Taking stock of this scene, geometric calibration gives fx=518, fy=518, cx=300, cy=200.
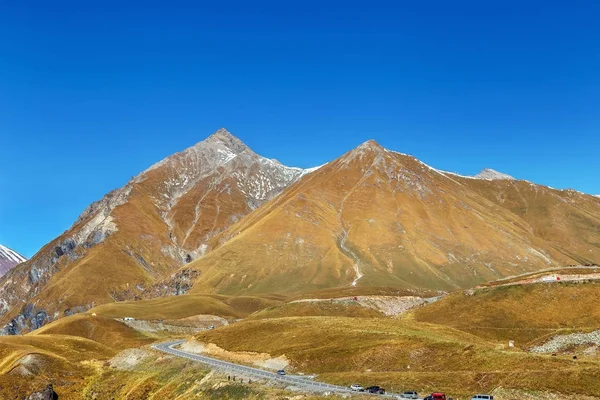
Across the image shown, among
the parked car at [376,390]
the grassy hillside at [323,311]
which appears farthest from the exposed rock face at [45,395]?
the grassy hillside at [323,311]

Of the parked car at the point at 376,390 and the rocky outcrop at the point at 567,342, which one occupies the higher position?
the parked car at the point at 376,390

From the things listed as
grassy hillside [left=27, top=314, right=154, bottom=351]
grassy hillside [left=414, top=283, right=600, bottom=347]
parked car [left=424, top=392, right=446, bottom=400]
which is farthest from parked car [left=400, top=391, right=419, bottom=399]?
grassy hillside [left=27, top=314, right=154, bottom=351]

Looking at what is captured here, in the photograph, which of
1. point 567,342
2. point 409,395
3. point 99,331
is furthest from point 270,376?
point 99,331

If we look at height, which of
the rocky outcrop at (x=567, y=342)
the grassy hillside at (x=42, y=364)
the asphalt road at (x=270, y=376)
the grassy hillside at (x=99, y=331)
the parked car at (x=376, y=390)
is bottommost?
the rocky outcrop at (x=567, y=342)

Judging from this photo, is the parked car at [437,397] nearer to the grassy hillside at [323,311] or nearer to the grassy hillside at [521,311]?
the grassy hillside at [521,311]

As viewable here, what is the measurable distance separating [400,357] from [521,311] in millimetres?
66438

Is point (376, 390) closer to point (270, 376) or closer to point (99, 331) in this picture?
point (270, 376)

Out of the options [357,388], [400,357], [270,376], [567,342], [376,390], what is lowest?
[567,342]

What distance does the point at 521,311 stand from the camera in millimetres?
141125

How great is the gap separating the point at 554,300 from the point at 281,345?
7953 cm

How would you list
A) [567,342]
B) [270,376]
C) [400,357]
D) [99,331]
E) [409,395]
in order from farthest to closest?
[99,331]
[567,342]
[400,357]
[270,376]
[409,395]

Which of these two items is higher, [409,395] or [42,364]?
[42,364]

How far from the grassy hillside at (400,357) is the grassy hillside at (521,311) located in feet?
51.5

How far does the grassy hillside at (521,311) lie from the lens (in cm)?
12738
